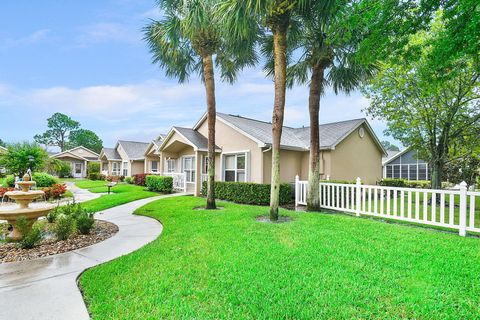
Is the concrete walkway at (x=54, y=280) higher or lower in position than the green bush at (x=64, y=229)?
lower

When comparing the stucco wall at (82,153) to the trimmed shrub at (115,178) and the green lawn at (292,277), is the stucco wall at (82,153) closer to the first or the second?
the trimmed shrub at (115,178)

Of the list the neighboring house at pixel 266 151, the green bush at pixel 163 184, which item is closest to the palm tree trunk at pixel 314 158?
the neighboring house at pixel 266 151

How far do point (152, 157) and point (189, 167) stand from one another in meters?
9.90

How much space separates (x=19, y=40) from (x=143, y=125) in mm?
30574

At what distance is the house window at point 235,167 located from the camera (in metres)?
15.5

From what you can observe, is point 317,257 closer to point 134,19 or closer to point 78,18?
point 134,19

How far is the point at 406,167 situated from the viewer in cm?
3050

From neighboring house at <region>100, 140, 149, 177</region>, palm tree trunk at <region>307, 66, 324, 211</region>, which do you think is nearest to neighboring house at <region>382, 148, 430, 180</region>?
palm tree trunk at <region>307, 66, 324, 211</region>

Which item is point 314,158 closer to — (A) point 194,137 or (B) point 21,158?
(A) point 194,137

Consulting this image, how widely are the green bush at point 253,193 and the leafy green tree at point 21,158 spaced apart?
45.9 ft

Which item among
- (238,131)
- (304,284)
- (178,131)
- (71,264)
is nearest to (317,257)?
(304,284)

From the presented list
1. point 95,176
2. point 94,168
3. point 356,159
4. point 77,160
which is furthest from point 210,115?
point 77,160

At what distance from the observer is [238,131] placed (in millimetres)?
15453

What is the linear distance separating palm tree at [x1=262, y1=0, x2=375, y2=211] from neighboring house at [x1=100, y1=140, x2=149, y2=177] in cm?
2410
